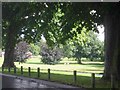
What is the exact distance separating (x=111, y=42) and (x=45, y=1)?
5349 mm

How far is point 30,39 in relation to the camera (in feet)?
146

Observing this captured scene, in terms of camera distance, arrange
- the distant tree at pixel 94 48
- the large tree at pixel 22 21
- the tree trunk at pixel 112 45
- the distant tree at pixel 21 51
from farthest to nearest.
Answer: the distant tree at pixel 94 48
the distant tree at pixel 21 51
the large tree at pixel 22 21
the tree trunk at pixel 112 45

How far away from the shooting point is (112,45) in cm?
2375

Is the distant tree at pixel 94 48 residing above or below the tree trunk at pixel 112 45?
above

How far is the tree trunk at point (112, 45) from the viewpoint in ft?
75.4

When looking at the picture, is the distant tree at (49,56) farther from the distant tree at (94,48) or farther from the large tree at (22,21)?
the large tree at (22,21)

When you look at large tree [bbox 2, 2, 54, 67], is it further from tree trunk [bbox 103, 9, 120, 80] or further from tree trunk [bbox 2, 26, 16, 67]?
tree trunk [bbox 103, 9, 120, 80]

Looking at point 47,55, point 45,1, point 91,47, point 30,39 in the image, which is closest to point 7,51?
point 30,39

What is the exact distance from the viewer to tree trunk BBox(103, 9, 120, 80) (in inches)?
905

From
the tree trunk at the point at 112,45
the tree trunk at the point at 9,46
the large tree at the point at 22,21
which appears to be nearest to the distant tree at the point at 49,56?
the large tree at the point at 22,21

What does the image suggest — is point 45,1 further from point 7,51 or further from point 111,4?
point 7,51

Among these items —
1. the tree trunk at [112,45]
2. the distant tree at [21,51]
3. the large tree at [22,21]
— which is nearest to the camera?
the tree trunk at [112,45]

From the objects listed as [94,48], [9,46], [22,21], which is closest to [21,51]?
[94,48]

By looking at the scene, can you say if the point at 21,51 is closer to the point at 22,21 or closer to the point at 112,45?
the point at 22,21
